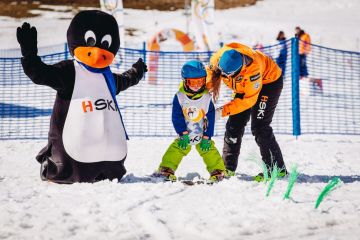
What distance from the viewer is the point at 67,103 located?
3.52 metres

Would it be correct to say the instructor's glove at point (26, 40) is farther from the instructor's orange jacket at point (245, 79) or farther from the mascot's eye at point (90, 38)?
the instructor's orange jacket at point (245, 79)

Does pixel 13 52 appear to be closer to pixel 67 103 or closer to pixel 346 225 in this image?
pixel 67 103

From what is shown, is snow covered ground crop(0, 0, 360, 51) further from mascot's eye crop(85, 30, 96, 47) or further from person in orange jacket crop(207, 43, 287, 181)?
mascot's eye crop(85, 30, 96, 47)

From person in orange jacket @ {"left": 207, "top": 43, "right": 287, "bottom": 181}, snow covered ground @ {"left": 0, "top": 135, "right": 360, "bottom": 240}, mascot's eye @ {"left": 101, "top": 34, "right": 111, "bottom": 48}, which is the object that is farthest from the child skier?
mascot's eye @ {"left": 101, "top": 34, "right": 111, "bottom": 48}

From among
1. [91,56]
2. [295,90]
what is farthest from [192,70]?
[295,90]

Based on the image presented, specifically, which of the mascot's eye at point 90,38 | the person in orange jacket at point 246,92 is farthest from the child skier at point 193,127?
the mascot's eye at point 90,38

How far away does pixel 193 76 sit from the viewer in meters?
3.81

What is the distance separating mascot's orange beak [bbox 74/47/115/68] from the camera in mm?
3539

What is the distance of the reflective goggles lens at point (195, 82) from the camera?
3.86 metres

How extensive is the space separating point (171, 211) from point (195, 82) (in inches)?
60.3

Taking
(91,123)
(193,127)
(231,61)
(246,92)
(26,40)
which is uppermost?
(26,40)

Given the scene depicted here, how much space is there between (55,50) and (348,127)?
796 inches

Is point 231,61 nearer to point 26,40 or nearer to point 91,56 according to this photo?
point 91,56

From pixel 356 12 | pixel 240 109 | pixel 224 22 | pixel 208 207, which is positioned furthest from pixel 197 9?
pixel 356 12
